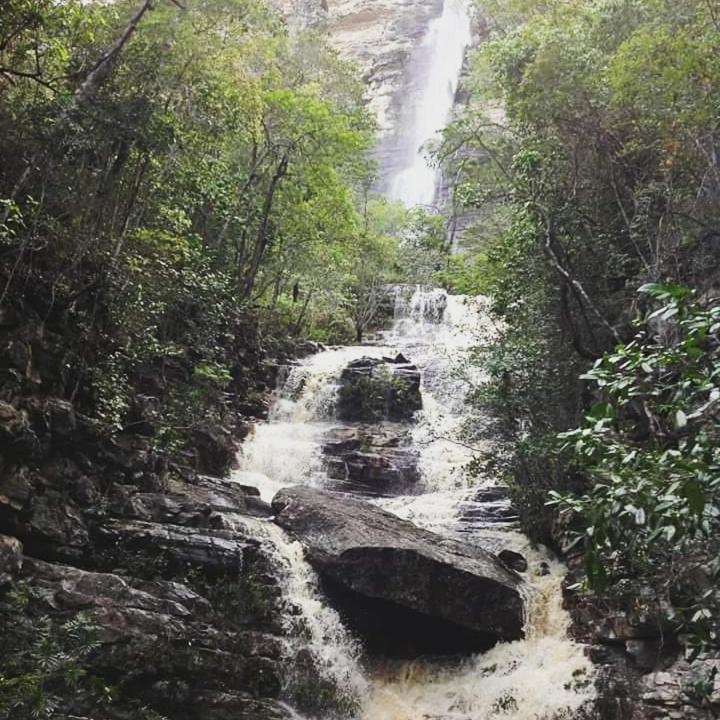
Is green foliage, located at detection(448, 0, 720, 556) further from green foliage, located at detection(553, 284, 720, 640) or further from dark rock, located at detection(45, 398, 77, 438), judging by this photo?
dark rock, located at detection(45, 398, 77, 438)

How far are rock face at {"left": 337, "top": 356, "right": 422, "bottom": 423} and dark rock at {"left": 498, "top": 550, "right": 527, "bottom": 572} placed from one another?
7341mm

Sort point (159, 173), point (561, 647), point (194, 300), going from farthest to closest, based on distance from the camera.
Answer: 1. point (194, 300)
2. point (159, 173)
3. point (561, 647)

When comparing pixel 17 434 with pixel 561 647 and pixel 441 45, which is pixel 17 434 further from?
pixel 441 45

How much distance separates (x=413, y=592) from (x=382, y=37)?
5251 centimetres

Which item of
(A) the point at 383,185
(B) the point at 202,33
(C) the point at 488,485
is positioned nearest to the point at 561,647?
(C) the point at 488,485

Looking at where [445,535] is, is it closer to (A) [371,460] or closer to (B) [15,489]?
(A) [371,460]

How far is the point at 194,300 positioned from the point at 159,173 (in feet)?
7.84

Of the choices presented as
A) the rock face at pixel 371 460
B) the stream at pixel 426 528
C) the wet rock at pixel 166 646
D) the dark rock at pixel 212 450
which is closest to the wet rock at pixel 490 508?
the stream at pixel 426 528

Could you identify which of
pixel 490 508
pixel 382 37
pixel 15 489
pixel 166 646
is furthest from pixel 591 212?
pixel 382 37

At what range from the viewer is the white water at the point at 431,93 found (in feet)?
138

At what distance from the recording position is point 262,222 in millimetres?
18203

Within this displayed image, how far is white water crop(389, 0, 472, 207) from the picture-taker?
138 feet

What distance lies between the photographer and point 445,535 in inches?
463

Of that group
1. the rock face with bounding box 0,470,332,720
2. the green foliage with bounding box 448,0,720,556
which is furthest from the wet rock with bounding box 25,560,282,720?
the green foliage with bounding box 448,0,720,556
